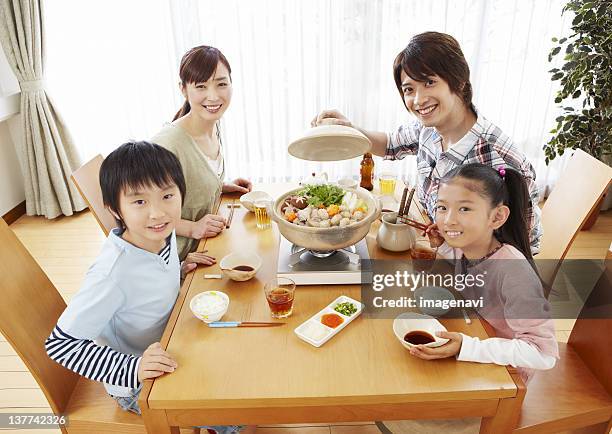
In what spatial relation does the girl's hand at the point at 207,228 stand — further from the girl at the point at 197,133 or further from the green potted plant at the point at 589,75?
the green potted plant at the point at 589,75

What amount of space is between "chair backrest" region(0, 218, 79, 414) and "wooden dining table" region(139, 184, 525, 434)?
14.9 inches

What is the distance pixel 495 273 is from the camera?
1306mm

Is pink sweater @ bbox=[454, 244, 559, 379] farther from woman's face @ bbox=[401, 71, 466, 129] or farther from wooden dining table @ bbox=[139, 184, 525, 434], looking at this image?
woman's face @ bbox=[401, 71, 466, 129]

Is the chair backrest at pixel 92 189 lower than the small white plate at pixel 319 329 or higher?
higher

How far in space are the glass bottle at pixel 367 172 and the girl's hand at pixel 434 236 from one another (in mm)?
564

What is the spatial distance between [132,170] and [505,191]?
105 cm

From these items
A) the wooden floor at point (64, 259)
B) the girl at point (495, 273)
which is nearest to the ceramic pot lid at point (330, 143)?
the girl at point (495, 273)

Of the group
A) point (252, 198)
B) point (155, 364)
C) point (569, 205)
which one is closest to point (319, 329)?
point (155, 364)

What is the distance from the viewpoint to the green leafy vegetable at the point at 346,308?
126 cm

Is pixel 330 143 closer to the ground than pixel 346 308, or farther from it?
farther from it

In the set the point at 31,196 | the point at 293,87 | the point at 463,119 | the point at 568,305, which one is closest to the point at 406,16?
the point at 293,87

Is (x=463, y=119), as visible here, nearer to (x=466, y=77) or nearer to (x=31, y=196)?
(x=466, y=77)

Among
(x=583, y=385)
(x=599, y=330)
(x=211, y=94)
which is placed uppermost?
(x=211, y=94)

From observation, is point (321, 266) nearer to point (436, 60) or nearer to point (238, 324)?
point (238, 324)
